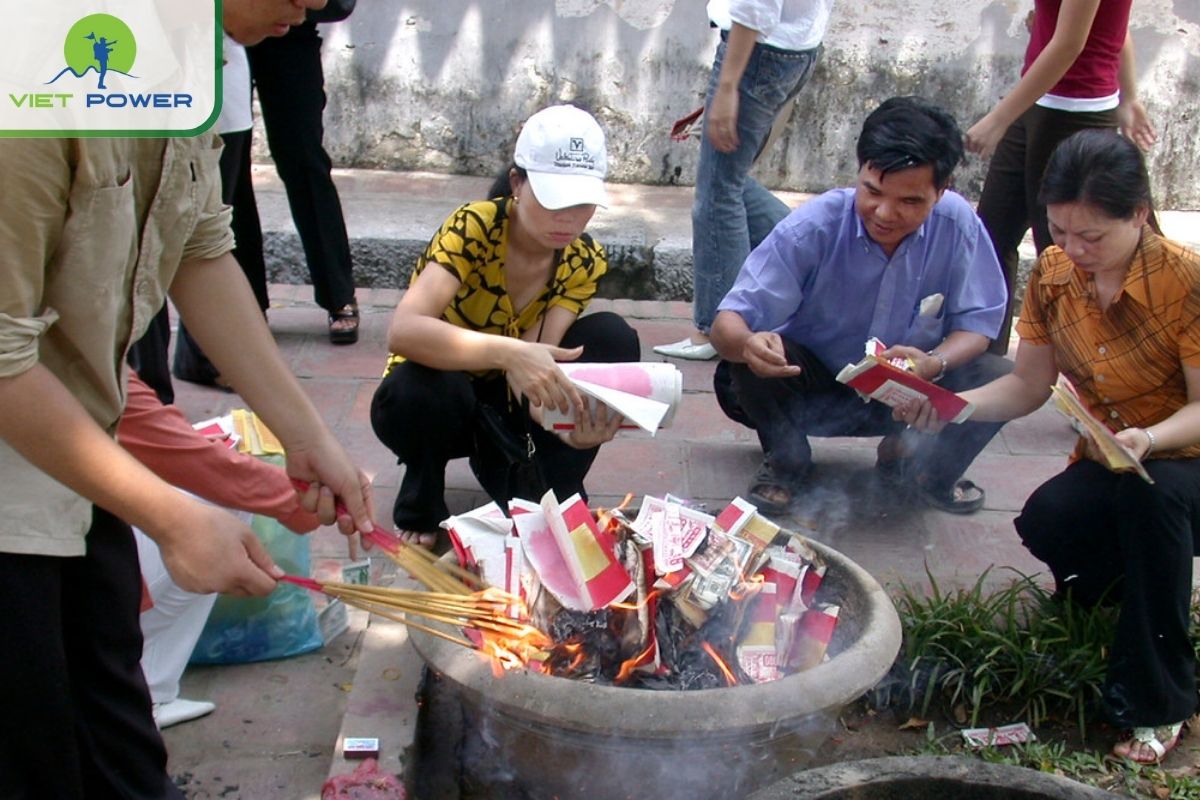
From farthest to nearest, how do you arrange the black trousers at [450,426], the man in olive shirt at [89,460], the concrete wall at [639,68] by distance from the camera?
1. the concrete wall at [639,68]
2. the black trousers at [450,426]
3. the man in olive shirt at [89,460]

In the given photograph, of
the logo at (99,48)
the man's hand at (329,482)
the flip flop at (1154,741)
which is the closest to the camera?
the logo at (99,48)

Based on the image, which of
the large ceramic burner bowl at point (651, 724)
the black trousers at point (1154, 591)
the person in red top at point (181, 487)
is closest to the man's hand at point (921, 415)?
the black trousers at point (1154, 591)

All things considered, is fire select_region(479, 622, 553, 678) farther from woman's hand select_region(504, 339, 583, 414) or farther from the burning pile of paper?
woman's hand select_region(504, 339, 583, 414)

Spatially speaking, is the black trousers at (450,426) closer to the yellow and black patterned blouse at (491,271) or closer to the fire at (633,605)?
the yellow and black patterned blouse at (491,271)

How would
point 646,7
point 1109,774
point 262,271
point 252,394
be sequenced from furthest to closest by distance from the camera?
point 646,7
point 262,271
point 1109,774
point 252,394

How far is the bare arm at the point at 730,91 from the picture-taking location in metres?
4.32

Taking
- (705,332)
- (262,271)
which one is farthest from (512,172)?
(705,332)

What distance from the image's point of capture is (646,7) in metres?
6.53

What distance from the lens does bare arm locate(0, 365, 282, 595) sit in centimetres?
162

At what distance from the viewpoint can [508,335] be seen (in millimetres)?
3426

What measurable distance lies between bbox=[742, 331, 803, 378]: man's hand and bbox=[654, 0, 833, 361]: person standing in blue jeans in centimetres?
118

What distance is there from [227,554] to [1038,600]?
230cm

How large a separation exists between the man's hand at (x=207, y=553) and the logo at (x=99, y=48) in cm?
67

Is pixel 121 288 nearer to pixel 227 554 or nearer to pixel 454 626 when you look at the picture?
pixel 227 554
